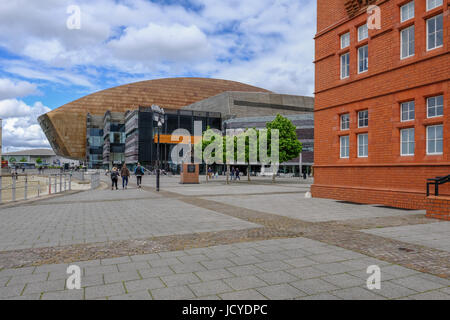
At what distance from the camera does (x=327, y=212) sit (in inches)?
418

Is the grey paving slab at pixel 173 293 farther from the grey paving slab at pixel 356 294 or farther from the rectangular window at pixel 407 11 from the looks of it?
the rectangular window at pixel 407 11

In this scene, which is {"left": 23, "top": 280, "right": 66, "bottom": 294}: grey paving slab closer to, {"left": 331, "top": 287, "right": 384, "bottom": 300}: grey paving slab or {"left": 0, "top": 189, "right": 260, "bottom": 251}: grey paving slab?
{"left": 0, "top": 189, "right": 260, "bottom": 251}: grey paving slab

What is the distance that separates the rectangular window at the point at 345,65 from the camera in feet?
48.4

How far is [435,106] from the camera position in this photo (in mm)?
10953

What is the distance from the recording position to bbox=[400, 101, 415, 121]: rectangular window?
1176 centimetres

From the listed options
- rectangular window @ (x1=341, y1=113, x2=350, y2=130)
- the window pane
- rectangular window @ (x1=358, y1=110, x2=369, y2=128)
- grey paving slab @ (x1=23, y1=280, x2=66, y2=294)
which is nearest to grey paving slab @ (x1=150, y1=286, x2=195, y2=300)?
grey paving slab @ (x1=23, y1=280, x2=66, y2=294)

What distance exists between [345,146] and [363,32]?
4788mm

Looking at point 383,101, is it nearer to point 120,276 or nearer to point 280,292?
point 280,292

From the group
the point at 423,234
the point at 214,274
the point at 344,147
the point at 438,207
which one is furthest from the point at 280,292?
the point at 344,147

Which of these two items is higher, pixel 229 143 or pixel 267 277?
pixel 229 143

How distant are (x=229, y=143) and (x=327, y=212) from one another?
29878 mm
